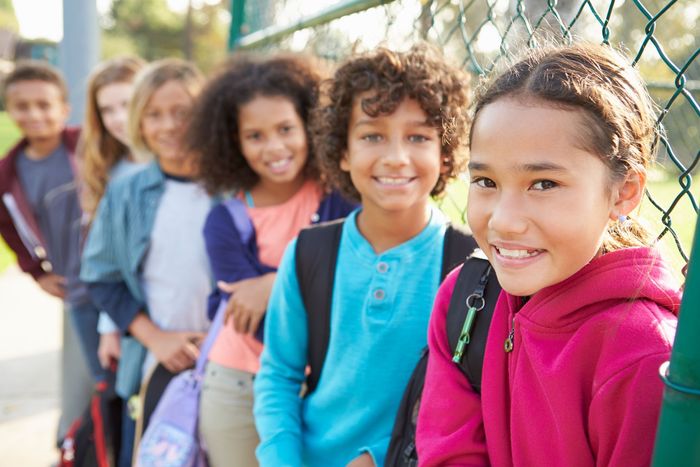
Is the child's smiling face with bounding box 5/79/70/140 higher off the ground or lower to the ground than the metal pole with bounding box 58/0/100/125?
lower

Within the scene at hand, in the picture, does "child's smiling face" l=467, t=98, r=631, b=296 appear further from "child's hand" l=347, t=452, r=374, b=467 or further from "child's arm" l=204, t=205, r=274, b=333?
"child's arm" l=204, t=205, r=274, b=333

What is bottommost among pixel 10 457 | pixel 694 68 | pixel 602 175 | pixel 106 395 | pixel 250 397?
pixel 10 457

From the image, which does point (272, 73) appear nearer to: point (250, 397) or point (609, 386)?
point (250, 397)

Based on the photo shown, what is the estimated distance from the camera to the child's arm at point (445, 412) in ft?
4.37

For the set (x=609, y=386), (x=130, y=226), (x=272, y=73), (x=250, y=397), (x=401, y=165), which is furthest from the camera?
(x=130, y=226)

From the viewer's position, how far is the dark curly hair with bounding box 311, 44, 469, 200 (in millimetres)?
1866

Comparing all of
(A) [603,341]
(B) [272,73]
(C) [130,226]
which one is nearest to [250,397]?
(C) [130,226]

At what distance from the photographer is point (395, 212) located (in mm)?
1887

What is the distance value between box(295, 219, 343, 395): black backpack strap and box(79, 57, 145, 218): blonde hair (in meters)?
1.64

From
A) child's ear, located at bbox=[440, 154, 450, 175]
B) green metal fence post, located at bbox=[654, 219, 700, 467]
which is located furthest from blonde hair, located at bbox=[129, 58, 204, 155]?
green metal fence post, located at bbox=[654, 219, 700, 467]

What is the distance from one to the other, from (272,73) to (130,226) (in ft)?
2.78

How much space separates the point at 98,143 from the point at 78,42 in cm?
161

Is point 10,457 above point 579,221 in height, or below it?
below

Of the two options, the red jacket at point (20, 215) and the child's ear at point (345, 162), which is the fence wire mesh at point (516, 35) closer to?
the child's ear at point (345, 162)
